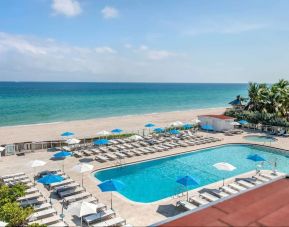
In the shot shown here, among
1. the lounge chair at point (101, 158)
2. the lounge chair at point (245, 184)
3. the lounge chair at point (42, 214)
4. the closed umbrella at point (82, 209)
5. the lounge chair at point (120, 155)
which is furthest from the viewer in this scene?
the lounge chair at point (120, 155)

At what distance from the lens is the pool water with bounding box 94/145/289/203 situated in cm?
1648

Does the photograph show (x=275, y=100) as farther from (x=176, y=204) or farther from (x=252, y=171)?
(x=176, y=204)

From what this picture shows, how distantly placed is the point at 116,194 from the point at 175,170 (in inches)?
249

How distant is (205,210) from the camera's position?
8117 millimetres

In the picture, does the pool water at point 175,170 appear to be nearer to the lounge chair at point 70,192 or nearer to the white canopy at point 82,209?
the lounge chair at point 70,192

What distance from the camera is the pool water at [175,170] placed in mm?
16484

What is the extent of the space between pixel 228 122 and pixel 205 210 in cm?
2552

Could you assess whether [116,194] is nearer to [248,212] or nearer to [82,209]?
[82,209]

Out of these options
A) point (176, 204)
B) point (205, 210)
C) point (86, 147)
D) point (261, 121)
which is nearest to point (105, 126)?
point (86, 147)

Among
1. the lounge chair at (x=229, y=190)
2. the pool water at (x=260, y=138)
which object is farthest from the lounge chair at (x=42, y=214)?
the pool water at (x=260, y=138)

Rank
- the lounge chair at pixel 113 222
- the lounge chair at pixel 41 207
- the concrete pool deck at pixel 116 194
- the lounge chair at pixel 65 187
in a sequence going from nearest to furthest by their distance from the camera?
1. the lounge chair at pixel 113 222
2. the lounge chair at pixel 41 207
3. the concrete pool deck at pixel 116 194
4. the lounge chair at pixel 65 187

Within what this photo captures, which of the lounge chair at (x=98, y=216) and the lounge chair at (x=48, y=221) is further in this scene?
the lounge chair at (x=98, y=216)

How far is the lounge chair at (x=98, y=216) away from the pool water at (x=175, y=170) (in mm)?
2961

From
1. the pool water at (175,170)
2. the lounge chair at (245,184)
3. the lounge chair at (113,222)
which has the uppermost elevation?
the lounge chair at (245,184)
